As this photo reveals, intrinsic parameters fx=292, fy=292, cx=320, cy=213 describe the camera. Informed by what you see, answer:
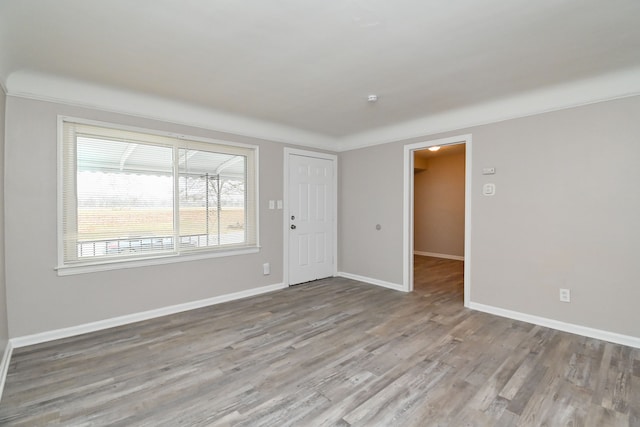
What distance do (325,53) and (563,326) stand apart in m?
3.52

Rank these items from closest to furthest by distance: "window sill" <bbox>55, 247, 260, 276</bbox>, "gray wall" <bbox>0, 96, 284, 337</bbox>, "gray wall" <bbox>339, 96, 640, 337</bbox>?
"gray wall" <bbox>0, 96, 284, 337</bbox>
"gray wall" <bbox>339, 96, 640, 337</bbox>
"window sill" <bbox>55, 247, 260, 276</bbox>

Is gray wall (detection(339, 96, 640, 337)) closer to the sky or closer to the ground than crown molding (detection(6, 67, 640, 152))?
closer to the ground

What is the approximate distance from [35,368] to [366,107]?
13.1 feet

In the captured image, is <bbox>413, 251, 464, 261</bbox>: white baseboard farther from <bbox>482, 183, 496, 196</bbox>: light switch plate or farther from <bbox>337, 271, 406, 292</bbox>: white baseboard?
<bbox>482, 183, 496, 196</bbox>: light switch plate

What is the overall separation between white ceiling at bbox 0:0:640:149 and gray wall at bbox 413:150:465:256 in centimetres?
374

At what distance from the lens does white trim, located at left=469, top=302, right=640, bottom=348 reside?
2.66 m

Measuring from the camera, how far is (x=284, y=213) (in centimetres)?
455

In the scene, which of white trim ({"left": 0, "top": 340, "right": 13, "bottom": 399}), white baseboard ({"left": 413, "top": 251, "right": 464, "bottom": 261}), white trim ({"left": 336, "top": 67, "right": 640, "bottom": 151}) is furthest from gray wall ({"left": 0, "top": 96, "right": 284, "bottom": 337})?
white baseboard ({"left": 413, "top": 251, "right": 464, "bottom": 261})

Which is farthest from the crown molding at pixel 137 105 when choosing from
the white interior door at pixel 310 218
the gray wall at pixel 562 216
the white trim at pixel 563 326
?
→ the white trim at pixel 563 326

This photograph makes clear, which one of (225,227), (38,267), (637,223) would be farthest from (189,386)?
(637,223)

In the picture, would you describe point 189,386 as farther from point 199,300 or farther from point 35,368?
point 199,300

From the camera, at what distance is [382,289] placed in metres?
4.48

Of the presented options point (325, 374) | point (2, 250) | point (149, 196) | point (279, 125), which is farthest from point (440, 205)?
point (2, 250)

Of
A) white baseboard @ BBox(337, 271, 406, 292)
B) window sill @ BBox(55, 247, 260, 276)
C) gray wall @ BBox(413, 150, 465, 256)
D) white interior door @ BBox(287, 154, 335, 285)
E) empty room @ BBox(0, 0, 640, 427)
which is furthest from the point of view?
gray wall @ BBox(413, 150, 465, 256)
